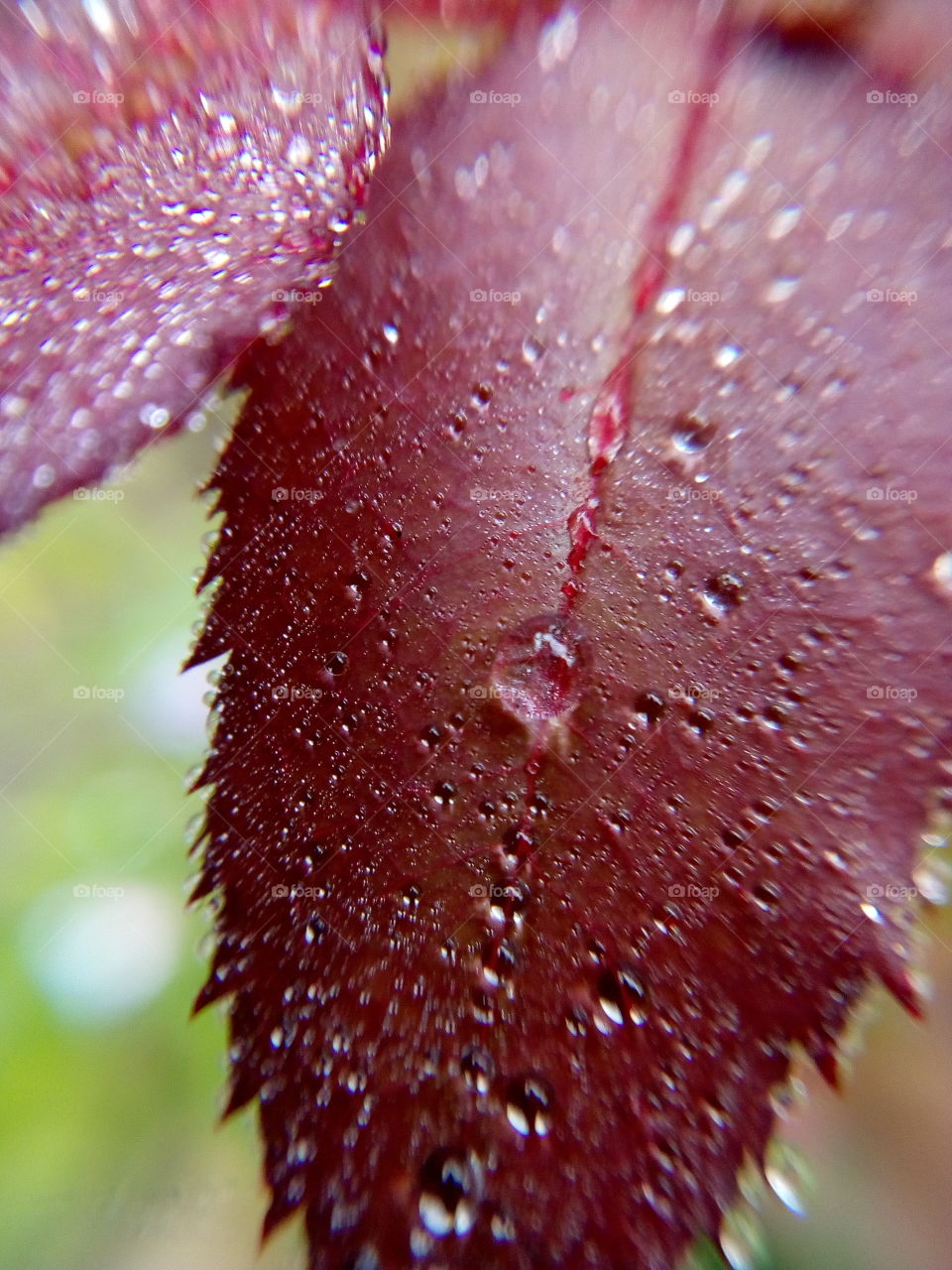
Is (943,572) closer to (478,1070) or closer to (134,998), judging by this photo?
(478,1070)

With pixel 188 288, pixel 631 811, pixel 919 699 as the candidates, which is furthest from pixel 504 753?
pixel 188 288

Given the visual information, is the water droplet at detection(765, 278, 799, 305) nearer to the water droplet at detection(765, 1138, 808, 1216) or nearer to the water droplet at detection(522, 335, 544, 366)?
the water droplet at detection(522, 335, 544, 366)

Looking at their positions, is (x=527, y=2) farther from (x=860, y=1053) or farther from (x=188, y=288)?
(x=860, y=1053)

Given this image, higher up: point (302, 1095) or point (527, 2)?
point (527, 2)

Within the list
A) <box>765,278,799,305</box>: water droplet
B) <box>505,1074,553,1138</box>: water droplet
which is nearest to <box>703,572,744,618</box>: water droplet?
<box>765,278,799,305</box>: water droplet

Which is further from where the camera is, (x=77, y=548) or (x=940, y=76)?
(x=77, y=548)

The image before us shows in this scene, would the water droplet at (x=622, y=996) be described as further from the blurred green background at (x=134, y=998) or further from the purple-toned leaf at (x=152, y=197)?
the purple-toned leaf at (x=152, y=197)

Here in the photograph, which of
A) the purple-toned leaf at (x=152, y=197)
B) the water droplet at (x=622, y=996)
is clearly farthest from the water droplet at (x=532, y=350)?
the water droplet at (x=622, y=996)
